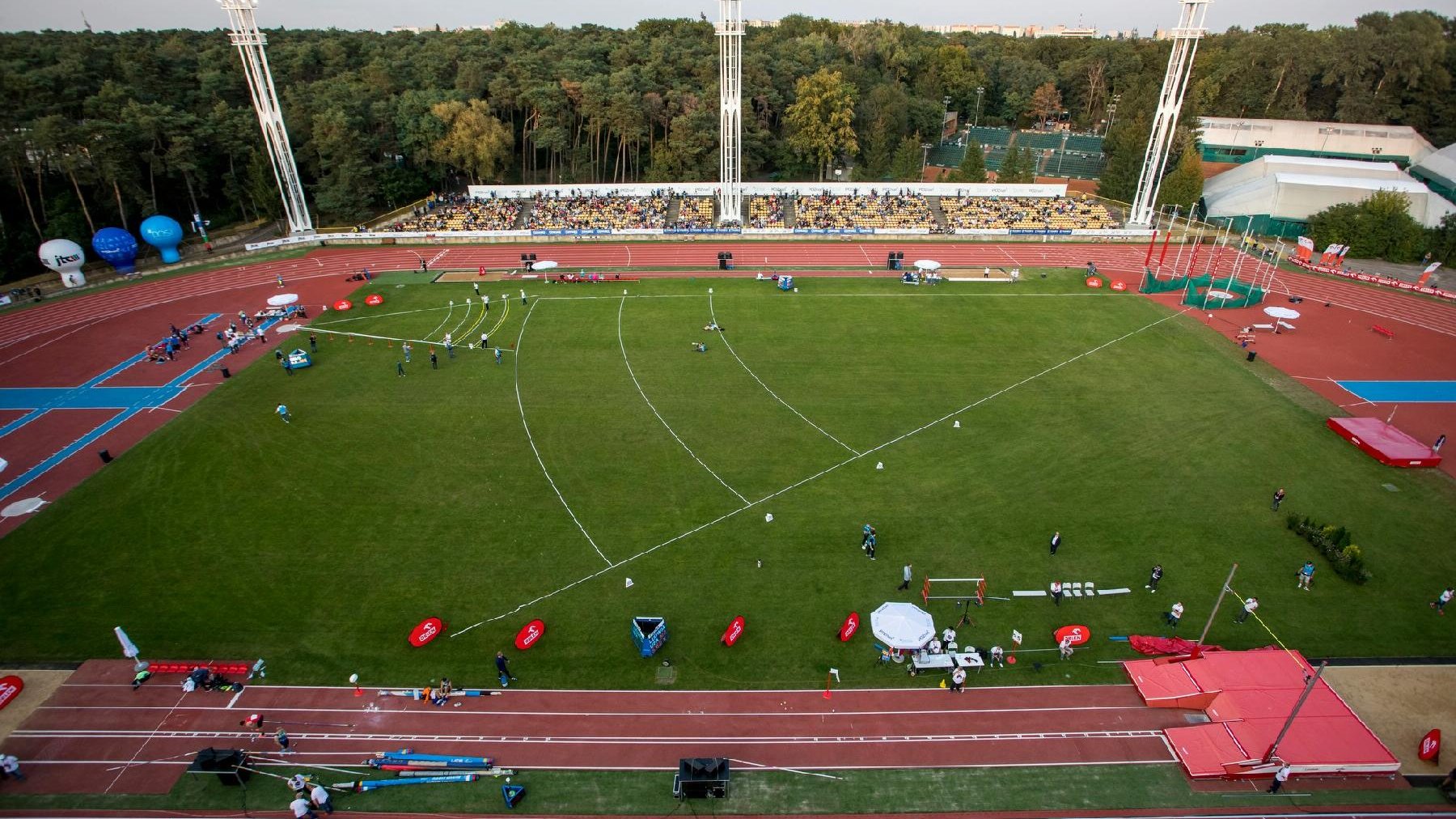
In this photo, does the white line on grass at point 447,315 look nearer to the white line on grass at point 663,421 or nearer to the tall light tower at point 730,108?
the white line on grass at point 663,421

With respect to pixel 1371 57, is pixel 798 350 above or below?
below

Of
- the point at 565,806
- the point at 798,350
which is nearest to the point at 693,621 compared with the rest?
the point at 565,806

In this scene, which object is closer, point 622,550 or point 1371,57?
point 622,550

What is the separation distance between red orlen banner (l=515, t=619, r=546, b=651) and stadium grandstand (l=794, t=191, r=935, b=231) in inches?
2119

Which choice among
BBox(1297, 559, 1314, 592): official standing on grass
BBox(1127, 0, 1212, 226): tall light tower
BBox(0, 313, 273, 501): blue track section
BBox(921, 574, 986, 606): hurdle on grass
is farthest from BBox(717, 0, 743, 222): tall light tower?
BBox(1297, 559, 1314, 592): official standing on grass

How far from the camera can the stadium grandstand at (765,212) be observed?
6912 centimetres

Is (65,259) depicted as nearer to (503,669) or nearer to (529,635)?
(529,635)

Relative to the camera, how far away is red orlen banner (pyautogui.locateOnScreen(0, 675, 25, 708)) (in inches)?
805

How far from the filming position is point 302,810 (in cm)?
1717

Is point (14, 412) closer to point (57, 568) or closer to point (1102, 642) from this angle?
point (57, 568)

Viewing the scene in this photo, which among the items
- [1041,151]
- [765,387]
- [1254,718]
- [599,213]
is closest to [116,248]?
[599,213]

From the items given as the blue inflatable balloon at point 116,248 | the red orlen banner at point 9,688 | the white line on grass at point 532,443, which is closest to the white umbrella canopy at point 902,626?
the white line on grass at point 532,443

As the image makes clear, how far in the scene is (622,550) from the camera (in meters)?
26.0

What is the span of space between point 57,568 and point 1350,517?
49.5 m
